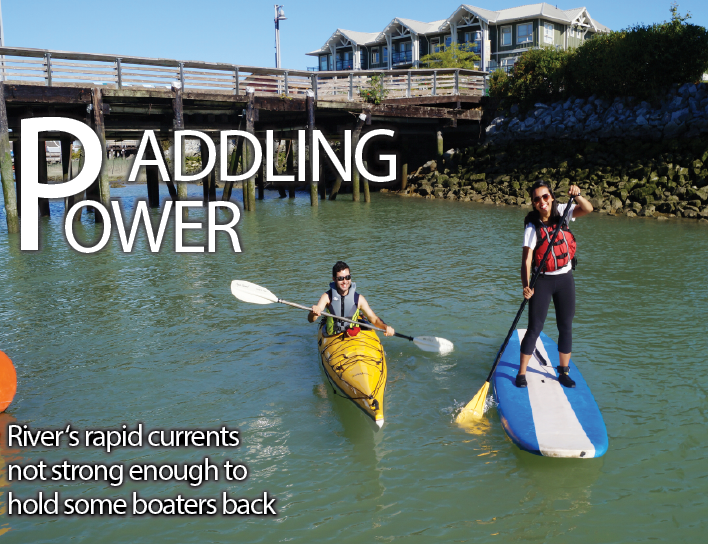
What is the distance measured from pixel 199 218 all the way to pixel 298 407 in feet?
59.4

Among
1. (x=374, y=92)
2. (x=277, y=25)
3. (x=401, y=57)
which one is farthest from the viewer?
(x=401, y=57)

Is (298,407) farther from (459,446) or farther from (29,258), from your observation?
(29,258)

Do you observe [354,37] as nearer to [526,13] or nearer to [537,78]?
[526,13]

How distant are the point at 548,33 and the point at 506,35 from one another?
3.28 meters

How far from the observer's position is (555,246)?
5.89 metres

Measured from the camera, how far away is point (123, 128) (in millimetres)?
22734

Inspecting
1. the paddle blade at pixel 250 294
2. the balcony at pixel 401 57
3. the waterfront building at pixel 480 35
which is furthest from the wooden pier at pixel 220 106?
the balcony at pixel 401 57

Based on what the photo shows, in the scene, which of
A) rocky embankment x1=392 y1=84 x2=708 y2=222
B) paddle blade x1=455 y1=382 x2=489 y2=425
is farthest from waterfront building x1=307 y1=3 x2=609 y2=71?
paddle blade x1=455 y1=382 x2=489 y2=425

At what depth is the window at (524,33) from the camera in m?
52.2

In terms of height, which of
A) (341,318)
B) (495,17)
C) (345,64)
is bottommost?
(341,318)

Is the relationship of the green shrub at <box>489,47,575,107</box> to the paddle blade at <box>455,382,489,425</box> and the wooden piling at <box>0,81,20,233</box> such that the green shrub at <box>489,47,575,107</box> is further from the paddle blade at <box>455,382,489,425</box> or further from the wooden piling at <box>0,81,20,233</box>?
the paddle blade at <box>455,382,489,425</box>

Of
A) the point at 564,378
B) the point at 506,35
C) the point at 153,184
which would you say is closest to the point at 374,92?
the point at 153,184

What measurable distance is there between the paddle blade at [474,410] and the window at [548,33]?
5195cm

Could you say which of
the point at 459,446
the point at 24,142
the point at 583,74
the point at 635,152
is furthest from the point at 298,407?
the point at 583,74
